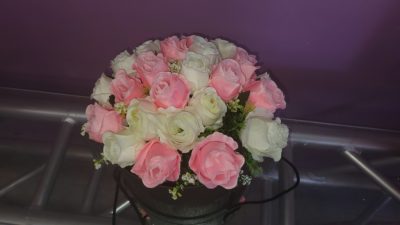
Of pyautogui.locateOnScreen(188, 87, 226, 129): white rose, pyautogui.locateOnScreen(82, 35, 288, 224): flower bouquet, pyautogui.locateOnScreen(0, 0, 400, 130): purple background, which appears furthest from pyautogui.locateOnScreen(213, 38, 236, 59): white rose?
pyautogui.locateOnScreen(0, 0, 400, 130): purple background

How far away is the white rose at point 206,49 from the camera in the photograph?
24.6 inches

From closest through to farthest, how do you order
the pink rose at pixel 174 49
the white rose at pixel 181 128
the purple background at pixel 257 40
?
the white rose at pixel 181 128 < the pink rose at pixel 174 49 < the purple background at pixel 257 40

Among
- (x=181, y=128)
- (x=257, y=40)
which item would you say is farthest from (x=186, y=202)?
(x=257, y=40)

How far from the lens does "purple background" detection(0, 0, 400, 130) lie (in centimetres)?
98

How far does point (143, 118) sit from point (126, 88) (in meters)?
0.07

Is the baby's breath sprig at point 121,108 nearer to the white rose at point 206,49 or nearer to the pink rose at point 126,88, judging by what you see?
the pink rose at point 126,88

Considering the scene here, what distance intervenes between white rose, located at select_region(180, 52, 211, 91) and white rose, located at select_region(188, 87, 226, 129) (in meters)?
0.01

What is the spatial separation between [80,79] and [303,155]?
663mm

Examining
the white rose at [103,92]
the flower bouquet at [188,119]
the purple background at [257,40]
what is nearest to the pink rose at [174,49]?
the flower bouquet at [188,119]

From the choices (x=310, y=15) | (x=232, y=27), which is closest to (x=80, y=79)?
(x=232, y=27)

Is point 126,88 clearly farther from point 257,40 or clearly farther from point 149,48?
point 257,40

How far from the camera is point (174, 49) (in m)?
0.66

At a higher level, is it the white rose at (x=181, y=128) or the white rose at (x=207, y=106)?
the white rose at (x=207, y=106)

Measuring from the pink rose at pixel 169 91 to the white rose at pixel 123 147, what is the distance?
0.06 m
